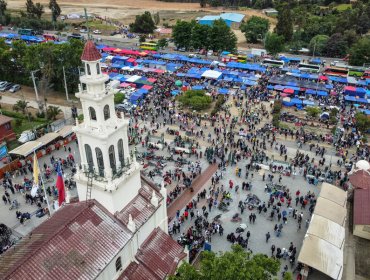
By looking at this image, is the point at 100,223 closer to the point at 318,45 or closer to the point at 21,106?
the point at 21,106

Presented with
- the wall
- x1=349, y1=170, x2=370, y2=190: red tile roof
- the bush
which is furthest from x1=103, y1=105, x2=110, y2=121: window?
the bush

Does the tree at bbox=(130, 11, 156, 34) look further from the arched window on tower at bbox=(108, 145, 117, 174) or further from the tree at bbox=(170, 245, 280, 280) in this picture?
the tree at bbox=(170, 245, 280, 280)

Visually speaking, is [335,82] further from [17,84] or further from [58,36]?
[58,36]

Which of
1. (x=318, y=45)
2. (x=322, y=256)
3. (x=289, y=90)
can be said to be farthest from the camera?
(x=318, y=45)

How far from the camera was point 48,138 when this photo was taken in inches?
2004

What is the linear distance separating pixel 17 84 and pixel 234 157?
52.4m

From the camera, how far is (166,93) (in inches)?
2741

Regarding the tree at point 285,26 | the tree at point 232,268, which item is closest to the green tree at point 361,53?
the tree at point 285,26

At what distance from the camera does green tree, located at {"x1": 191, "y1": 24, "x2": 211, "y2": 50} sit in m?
95.1

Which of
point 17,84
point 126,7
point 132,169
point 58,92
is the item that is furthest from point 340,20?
point 126,7

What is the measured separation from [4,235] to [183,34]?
248ft

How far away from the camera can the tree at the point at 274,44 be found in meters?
90.9

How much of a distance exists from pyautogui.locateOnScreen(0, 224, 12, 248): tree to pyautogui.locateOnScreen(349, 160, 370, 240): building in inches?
1316

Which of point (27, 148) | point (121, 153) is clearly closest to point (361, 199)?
point (121, 153)
